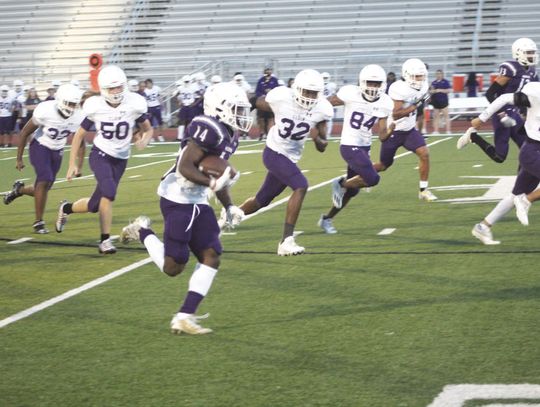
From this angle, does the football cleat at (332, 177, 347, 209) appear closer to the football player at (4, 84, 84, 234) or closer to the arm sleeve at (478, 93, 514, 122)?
the arm sleeve at (478, 93, 514, 122)

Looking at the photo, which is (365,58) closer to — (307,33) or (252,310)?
(307,33)

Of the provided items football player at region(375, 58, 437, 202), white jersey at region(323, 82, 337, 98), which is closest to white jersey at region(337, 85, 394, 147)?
football player at region(375, 58, 437, 202)

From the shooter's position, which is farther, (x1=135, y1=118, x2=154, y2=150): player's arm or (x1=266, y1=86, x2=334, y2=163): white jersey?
(x1=135, y1=118, x2=154, y2=150): player's arm

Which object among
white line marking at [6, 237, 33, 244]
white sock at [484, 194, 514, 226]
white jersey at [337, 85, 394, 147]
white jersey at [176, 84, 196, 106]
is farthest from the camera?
white jersey at [176, 84, 196, 106]

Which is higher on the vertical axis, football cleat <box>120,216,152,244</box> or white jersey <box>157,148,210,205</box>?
white jersey <box>157,148,210,205</box>

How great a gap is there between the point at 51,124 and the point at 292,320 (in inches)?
195

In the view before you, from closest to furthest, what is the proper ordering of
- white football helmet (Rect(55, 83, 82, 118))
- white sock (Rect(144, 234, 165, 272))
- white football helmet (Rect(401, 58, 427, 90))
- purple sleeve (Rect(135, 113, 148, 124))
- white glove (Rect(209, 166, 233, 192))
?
white glove (Rect(209, 166, 233, 192))
white sock (Rect(144, 234, 165, 272))
purple sleeve (Rect(135, 113, 148, 124))
white football helmet (Rect(55, 83, 82, 118))
white football helmet (Rect(401, 58, 427, 90))

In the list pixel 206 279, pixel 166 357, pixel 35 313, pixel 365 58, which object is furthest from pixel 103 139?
pixel 365 58

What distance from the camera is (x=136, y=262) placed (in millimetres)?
8414

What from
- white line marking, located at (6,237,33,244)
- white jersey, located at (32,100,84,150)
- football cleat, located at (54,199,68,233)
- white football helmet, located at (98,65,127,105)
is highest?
white football helmet, located at (98,65,127,105)

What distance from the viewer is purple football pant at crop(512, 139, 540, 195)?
822 cm

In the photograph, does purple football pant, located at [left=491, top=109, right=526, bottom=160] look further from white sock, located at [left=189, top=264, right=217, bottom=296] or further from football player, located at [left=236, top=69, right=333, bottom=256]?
white sock, located at [left=189, top=264, right=217, bottom=296]

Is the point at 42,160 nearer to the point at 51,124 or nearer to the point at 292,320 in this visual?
the point at 51,124

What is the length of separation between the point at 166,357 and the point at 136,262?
308 centimetres
